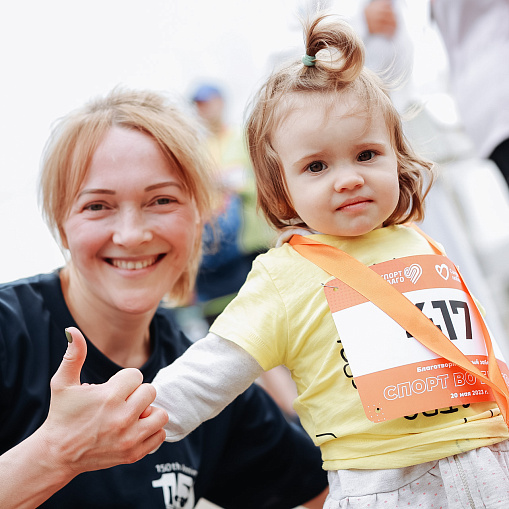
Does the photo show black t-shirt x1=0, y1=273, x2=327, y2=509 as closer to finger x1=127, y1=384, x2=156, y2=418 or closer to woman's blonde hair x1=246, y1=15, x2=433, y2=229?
finger x1=127, y1=384, x2=156, y2=418

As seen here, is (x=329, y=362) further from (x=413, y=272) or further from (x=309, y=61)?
(x=309, y=61)

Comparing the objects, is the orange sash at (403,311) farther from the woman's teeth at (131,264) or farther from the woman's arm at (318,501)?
the woman's arm at (318,501)

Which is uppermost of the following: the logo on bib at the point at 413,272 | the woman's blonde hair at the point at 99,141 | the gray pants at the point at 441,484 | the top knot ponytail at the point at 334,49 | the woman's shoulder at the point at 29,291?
the woman's blonde hair at the point at 99,141

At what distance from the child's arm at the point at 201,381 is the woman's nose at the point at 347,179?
27 centimetres

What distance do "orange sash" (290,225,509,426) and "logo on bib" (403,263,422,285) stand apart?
1.5 inches

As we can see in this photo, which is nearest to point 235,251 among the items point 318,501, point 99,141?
point 318,501

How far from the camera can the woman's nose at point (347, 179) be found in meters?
0.91

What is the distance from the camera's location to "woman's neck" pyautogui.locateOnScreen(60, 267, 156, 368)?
1.28 m

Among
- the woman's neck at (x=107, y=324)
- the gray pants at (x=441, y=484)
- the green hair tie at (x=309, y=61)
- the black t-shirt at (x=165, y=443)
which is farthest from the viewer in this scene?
the woman's neck at (x=107, y=324)

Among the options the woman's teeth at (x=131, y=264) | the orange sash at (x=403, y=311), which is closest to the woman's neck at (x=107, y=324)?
the woman's teeth at (x=131, y=264)

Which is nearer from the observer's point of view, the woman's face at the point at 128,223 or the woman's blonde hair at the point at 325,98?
the woman's blonde hair at the point at 325,98

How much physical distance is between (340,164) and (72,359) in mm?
451

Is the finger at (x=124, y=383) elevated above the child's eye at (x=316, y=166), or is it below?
below

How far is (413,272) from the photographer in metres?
0.94
